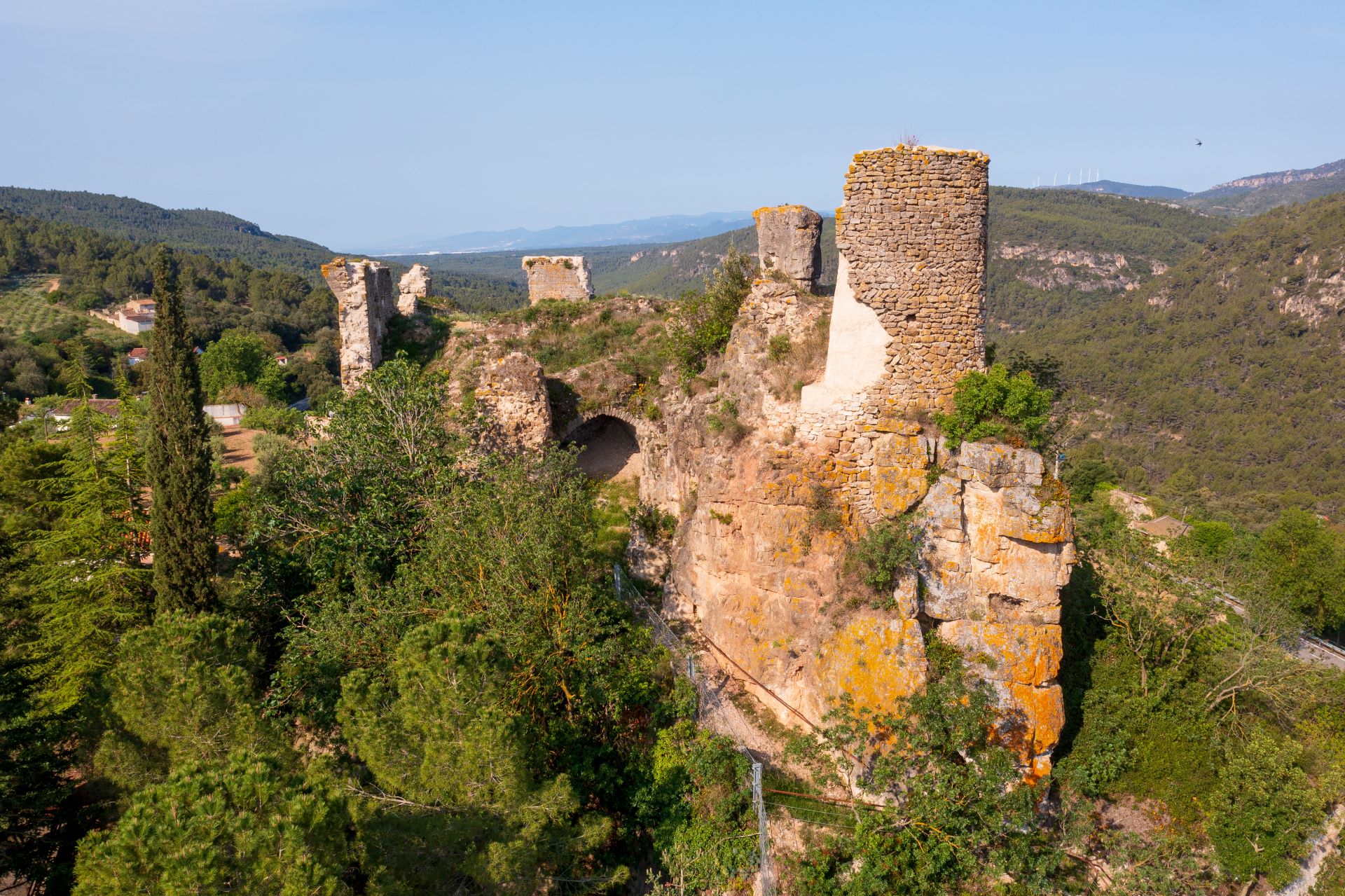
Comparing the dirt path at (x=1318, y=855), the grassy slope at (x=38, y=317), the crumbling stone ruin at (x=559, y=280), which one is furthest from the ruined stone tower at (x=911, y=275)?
the grassy slope at (x=38, y=317)

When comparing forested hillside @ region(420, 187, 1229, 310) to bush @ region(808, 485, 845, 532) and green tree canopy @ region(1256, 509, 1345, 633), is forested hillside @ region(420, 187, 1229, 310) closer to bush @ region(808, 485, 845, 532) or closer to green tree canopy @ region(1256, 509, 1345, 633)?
green tree canopy @ region(1256, 509, 1345, 633)

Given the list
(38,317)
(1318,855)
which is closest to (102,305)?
(38,317)

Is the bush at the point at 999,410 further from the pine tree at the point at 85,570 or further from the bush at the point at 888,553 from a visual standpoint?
the pine tree at the point at 85,570

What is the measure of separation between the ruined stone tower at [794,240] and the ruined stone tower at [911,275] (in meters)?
2.45

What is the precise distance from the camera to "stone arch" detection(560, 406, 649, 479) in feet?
62.2

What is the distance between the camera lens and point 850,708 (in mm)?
10633

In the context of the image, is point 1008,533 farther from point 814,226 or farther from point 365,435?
point 365,435

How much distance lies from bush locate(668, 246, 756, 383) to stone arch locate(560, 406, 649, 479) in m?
3.09

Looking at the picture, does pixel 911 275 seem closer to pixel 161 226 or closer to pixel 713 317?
pixel 713 317

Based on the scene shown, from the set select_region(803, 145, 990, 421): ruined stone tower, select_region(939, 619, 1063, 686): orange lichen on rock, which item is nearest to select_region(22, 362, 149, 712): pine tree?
select_region(803, 145, 990, 421): ruined stone tower

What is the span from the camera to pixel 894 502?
1100 cm

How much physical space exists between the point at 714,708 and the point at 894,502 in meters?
4.46

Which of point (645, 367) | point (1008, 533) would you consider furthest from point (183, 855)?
point (645, 367)

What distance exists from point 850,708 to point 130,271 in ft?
276
